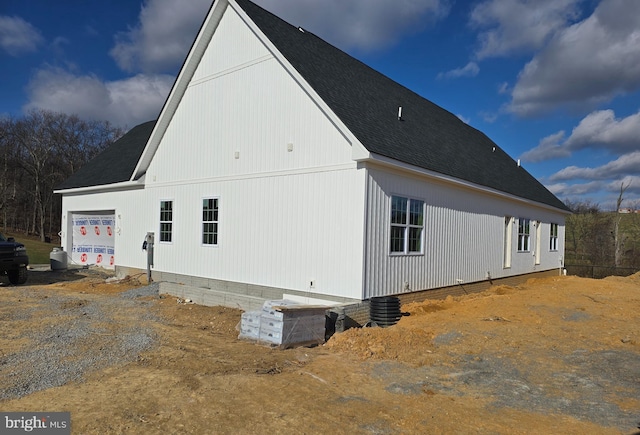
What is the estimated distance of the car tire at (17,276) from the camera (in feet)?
52.0

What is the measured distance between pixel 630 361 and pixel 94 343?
9087 mm

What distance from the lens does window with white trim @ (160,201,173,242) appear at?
15328 millimetres

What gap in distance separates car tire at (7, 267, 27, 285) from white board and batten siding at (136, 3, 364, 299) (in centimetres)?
477

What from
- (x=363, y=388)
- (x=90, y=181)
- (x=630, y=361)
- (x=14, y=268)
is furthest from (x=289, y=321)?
(x=90, y=181)

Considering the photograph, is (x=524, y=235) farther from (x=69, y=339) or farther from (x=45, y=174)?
(x=45, y=174)

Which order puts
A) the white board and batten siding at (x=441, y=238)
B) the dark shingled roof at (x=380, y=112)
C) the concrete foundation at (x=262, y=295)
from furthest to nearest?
the dark shingled roof at (x=380, y=112)
the white board and batten siding at (x=441, y=238)
the concrete foundation at (x=262, y=295)

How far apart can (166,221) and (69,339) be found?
7.63m

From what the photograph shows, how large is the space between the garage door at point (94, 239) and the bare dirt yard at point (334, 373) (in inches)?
338

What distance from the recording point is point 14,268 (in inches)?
614

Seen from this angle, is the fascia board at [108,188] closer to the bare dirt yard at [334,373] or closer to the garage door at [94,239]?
the garage door at [94,239]

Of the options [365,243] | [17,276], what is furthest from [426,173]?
[17,276]

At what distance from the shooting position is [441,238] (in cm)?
1306

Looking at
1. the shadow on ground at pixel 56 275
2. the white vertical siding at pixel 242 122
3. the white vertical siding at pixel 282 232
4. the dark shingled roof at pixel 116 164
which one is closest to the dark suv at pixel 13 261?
the shadow on ground at pixel 56 275

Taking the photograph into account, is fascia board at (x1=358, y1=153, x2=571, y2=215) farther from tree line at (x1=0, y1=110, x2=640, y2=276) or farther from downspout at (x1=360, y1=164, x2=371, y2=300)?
tree line at (x1=0, y1=110, x2=640, y2=276)
